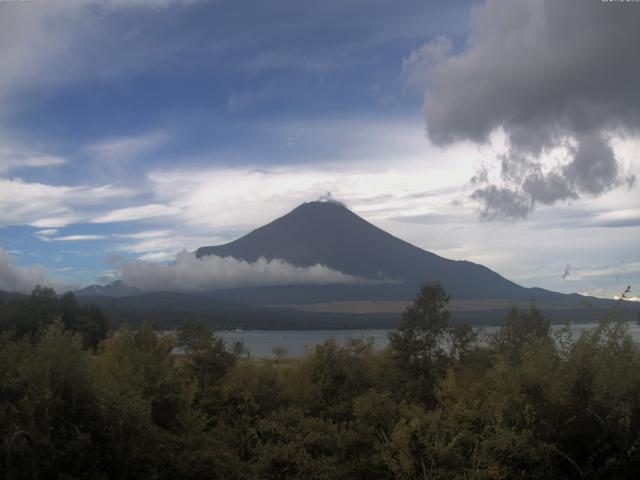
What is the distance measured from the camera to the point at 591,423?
6059mm

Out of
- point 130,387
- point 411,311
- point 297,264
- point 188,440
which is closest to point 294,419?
point 188,440

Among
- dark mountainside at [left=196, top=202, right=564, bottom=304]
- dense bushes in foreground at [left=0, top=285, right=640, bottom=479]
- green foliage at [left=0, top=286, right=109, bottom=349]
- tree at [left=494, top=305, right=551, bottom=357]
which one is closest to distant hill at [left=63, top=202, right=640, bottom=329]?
dark mountainside at [left=196, top=202, right=564, bottom=304]

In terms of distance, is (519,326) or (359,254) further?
(359,254)

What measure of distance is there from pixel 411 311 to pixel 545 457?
379 inches

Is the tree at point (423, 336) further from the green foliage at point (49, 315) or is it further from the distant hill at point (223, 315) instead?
the distant hill at point (223, 315)

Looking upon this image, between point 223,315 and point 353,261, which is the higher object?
point 353,261

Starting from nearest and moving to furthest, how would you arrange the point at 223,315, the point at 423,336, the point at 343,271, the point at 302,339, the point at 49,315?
the point at 423,336, the point at 49,315, the point at 302,339, the point at 223,315, the point at 343,271

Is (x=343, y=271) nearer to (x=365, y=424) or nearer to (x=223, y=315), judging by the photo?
(x=223, y=315)

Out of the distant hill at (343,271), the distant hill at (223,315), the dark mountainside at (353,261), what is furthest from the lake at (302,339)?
the dark mountainside at (353,261)

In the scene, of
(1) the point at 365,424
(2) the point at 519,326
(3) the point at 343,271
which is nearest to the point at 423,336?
(2) the point at 519,326

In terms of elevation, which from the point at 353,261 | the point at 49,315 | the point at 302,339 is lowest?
the point at 302,339

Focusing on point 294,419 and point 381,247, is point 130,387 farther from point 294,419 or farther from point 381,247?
point 381,247

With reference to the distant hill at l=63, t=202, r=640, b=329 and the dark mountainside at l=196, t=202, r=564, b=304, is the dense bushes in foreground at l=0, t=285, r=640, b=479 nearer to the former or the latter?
the distant hill at l=63, t=202, r=640, b=329

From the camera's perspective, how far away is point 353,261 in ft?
576
